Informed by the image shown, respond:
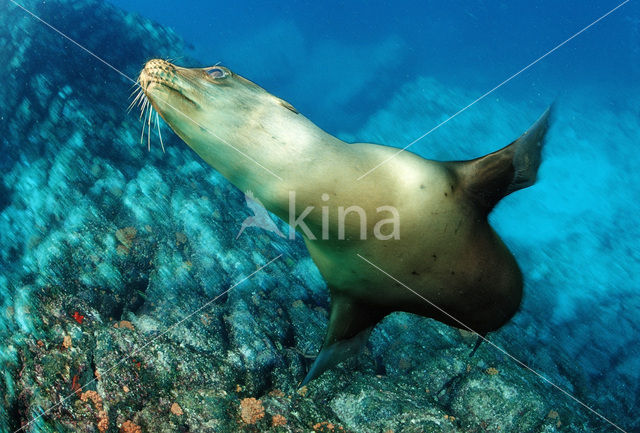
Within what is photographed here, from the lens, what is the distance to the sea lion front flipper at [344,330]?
2.57m

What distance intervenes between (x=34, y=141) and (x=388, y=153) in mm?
5562

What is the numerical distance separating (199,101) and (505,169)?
5.14 feet

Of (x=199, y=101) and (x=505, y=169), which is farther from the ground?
(x=199, y=101)

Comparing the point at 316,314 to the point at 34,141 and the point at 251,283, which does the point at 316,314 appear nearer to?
the point at 251,283

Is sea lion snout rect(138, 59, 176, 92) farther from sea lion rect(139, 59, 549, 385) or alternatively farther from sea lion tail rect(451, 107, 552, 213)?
sea lion tail rect(451, 107, 552, 213)

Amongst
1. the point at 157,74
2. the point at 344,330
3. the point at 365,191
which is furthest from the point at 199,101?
the point at 344,330

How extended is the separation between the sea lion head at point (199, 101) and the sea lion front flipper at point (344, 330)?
133 cm

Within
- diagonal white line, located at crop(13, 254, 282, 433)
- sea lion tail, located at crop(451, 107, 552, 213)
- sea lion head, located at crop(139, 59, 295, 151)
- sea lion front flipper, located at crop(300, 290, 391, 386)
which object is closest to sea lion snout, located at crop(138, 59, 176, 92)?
sea lion head, located at crop(139, 59, 295, 151)

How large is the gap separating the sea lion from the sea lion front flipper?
0.14m

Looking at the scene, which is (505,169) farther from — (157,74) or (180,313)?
(180,313)

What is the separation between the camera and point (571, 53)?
69.9 ft

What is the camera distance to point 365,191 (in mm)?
1897

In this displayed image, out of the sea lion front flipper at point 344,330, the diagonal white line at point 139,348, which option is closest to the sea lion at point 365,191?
the sea lion front flipper at point 344,330

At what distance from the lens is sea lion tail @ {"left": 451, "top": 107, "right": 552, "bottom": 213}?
80.6 inches
